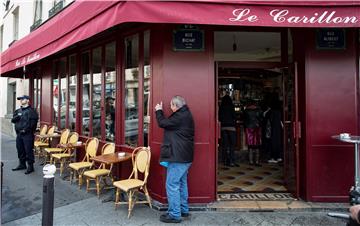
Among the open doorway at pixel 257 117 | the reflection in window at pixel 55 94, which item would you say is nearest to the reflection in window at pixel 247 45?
the open doorway at pixel 257 117

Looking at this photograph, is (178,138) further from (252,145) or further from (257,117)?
(257,117)

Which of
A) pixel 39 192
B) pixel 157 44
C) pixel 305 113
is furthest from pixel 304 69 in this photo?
pixel 39 192

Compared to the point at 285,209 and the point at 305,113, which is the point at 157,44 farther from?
the point at 285,209

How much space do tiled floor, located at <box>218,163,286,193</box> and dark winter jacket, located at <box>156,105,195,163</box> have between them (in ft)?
5.65

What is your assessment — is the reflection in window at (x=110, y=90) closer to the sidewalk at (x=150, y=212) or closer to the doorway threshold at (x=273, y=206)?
the sidewalk at (x=150, y=212)

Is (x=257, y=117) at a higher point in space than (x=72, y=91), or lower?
lower

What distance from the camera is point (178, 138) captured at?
4.35m

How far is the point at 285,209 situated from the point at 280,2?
296cm

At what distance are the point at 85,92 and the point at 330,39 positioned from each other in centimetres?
536

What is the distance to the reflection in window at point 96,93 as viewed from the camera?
7106 mm

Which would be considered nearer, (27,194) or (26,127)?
(27,194)

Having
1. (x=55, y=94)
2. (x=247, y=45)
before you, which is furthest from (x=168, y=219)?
(x=55, y=94)

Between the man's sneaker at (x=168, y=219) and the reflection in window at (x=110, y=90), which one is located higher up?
the reflection in window at (x=110, y=90)

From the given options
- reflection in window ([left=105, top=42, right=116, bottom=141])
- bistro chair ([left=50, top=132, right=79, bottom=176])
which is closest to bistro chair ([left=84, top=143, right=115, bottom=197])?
reflection in window ([left=105, top=42, right=116, bottom=141])
